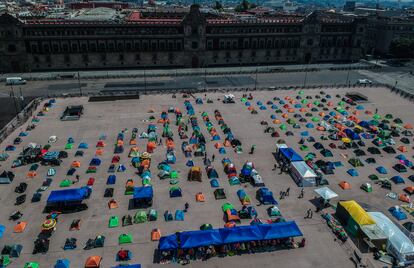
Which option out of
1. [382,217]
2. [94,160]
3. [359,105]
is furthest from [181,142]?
[359,105]

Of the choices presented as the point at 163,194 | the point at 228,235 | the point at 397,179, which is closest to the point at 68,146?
the point at 163,194

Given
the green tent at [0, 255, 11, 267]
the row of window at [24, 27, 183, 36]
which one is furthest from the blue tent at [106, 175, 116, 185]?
the row of window at [24, 27, 183, 36]

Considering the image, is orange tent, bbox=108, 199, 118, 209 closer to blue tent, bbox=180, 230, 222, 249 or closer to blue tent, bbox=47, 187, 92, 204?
blue tent, bbox=47, 187, 92, 204

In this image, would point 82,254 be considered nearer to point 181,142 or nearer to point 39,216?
point 39,216

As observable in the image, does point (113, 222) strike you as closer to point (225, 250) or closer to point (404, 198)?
point (225, 250)

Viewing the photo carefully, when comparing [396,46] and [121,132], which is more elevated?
[396,46]

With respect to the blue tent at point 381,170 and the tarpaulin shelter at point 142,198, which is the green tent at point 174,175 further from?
the blue tent at point 381,170
